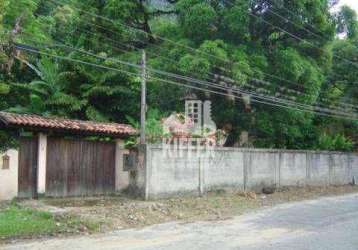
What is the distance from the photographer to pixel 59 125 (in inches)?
540

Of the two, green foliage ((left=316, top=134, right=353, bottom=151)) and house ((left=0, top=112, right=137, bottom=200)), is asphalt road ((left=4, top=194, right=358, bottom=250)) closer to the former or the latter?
house ((left=0, top=112, right=137, bottom=200))

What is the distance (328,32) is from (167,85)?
7528mm

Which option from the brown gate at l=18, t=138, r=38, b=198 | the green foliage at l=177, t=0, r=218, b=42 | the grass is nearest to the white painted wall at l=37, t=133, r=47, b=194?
the brown gate at l=18, t=138, r=38, b=198

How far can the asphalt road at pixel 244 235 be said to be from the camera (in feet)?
27.9

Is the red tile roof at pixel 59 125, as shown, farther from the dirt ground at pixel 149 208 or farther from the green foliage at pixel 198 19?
the green foliage at pixel 198 19

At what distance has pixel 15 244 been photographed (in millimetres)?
8562

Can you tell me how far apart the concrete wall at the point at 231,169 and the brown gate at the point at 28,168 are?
11.0ft

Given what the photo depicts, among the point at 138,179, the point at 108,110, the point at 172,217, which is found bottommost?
the point at 172,217

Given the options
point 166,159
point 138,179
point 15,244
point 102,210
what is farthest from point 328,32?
point 15,244

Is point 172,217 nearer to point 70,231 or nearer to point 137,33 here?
point 70,231

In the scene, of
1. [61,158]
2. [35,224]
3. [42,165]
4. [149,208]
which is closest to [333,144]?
[149,208]

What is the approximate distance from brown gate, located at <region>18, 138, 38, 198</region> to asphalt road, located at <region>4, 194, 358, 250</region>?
4.68 metres

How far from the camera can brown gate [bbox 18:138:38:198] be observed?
13398mm

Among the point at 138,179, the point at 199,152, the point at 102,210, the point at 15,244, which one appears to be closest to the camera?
the point at 15,244
